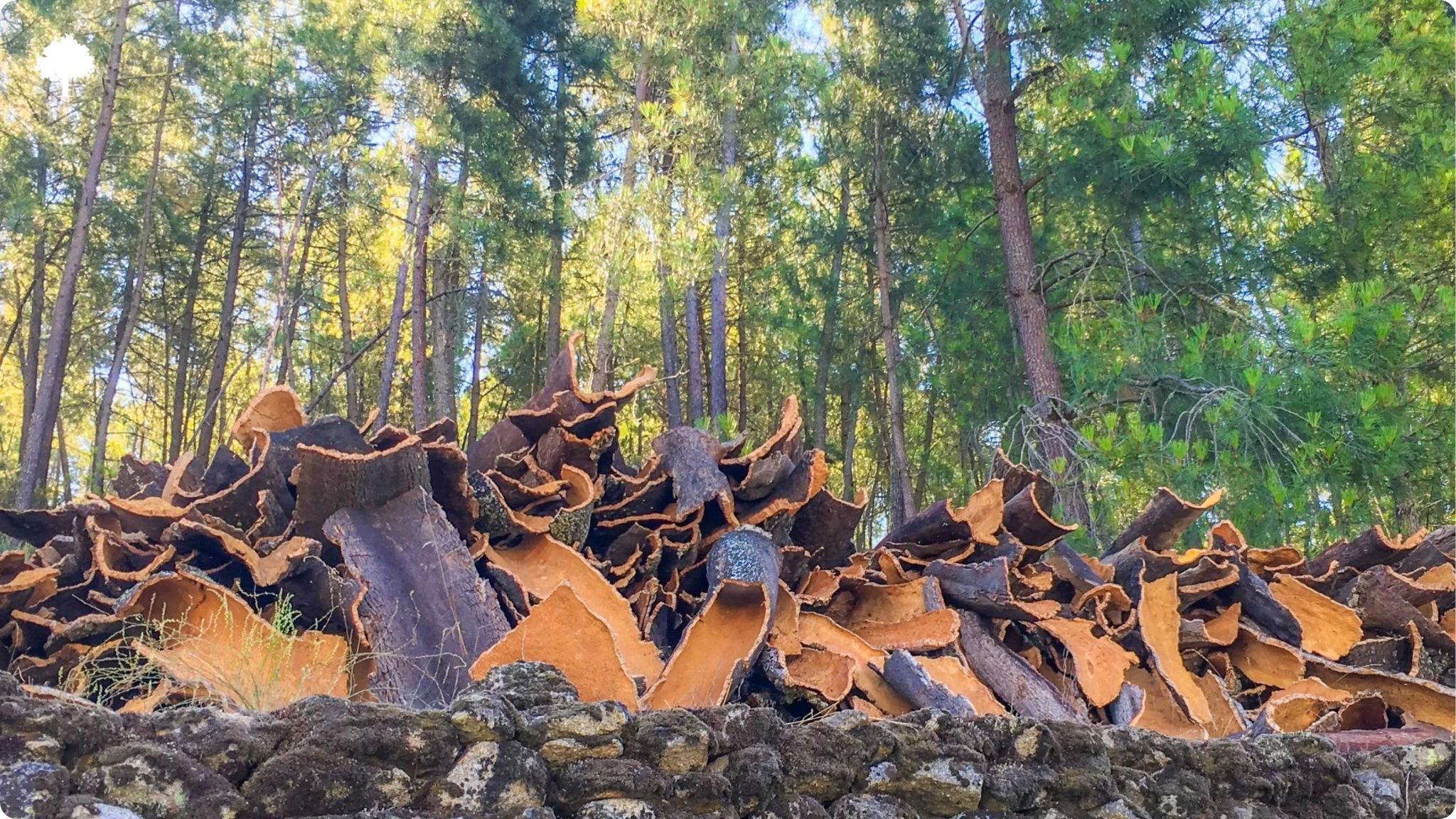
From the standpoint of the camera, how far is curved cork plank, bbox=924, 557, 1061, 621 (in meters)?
3.06

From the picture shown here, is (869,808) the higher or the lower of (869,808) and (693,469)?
the lower

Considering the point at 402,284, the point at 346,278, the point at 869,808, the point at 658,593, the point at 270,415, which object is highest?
the point at 346,278

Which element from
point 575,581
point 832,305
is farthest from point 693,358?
point 575,581

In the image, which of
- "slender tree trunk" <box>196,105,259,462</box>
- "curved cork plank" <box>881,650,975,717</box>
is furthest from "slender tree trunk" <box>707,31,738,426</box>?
"curved cork plank" <box>881,650,975,717</box>

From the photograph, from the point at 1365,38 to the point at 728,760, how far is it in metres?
5.68

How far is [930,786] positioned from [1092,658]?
4.49 feet

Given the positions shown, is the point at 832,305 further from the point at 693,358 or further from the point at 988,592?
the point at 988,592

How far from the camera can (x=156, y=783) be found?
1354 millimetres

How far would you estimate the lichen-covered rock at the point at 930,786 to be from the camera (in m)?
1.82

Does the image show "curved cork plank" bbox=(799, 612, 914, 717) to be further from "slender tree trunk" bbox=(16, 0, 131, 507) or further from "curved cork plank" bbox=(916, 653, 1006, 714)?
"slender tree trunk" bbox=(16, 0, 131, 507)

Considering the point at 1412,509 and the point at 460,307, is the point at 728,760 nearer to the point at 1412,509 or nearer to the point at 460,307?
the point at 1412,509

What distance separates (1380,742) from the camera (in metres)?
2.65

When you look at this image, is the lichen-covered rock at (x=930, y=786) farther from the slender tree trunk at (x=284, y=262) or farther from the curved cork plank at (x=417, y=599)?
the slender tree trunk at (x=284, y=262)

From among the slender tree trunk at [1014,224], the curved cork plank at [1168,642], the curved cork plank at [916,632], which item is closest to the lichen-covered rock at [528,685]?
the curved cork plank at [916,632]
